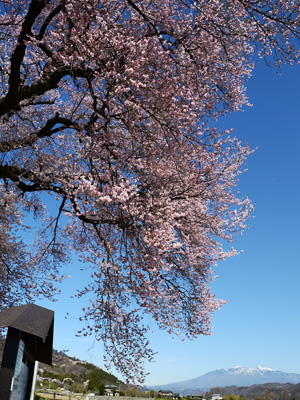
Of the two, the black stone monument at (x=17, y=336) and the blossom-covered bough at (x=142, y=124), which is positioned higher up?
the blossom-covered bough at (x=142, y=124)

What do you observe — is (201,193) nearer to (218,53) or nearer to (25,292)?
(218,53)

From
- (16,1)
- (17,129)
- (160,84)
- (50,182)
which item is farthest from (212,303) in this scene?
(16,1)

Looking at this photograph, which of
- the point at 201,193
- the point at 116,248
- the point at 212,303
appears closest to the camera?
the point at 116,248

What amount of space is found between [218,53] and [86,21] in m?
3.85

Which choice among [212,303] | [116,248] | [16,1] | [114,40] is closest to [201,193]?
[116,248]

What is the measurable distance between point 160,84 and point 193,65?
3.98ft

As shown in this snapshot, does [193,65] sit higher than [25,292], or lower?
higher

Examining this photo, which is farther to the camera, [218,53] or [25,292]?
[25,292]

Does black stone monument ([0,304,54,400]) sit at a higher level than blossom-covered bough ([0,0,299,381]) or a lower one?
lower

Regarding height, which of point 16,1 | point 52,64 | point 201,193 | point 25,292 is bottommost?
point 25,292

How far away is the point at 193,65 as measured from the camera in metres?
9.32

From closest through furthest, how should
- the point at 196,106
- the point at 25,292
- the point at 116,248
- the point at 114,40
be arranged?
1. the point at 114,40
2. the point at 196,106
3. the point at 116,248
4. the point at 25,292

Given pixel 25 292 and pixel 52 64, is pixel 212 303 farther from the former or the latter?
pixel 52 64

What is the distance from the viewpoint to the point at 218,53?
10414mm
